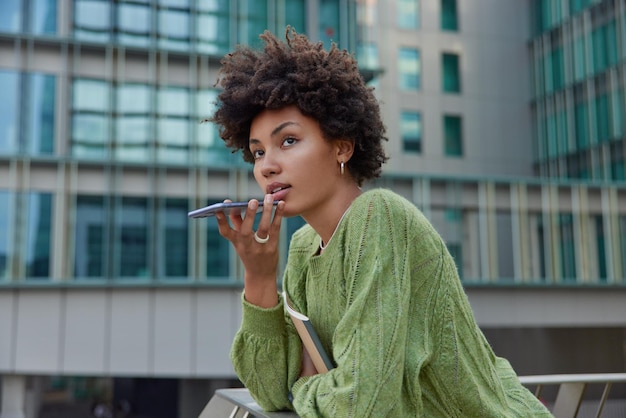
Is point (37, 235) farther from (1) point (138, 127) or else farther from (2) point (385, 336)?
(2) point (385, 336)

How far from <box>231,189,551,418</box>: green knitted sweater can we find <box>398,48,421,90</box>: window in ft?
101

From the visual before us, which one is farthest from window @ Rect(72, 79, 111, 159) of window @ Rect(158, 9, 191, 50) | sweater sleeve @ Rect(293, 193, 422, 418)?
sweater sleeve @ Rect(293, 193, 422, 418)

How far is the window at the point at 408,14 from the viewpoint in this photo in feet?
107

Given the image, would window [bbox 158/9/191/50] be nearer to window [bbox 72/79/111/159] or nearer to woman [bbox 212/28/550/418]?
window [bbox 72/79/111/159]

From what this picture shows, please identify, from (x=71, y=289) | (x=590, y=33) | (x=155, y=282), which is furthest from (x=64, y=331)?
(x=590, y=33)

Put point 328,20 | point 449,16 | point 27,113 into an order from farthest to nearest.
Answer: point 449,16 < point 328,20 < point 27,113

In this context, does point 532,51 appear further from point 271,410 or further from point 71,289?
point 271,410

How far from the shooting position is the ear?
2.25 m

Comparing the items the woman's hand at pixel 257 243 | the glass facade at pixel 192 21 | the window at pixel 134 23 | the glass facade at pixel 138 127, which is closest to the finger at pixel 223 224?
the woman's hand at pixel 257 243

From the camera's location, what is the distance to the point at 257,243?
Result: 205cm

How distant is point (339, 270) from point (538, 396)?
65.8 inches

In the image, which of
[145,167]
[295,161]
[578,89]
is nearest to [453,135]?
[578,89]

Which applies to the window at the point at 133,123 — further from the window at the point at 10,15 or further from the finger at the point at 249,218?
the finger at the point at 249,218

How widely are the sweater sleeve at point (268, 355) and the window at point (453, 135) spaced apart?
3079 centimetres
